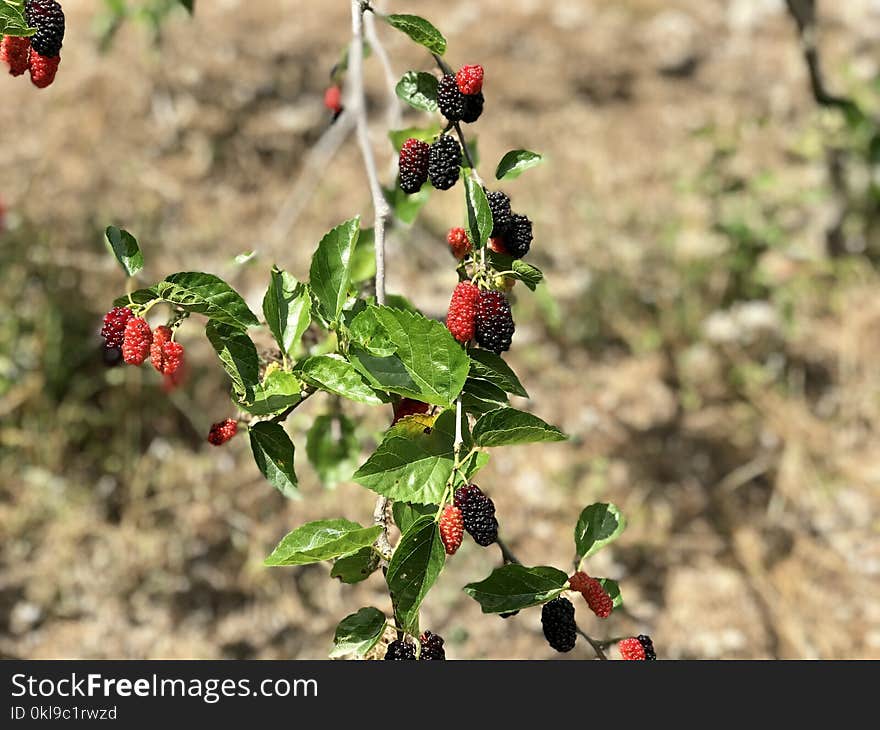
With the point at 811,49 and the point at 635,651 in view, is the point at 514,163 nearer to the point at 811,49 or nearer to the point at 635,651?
the point at 635,651

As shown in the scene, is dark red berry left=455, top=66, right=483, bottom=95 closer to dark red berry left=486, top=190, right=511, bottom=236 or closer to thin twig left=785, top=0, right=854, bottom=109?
dark red berry left=486, top=190, right=511, bottom=236

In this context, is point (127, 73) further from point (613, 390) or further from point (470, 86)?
point (470, 86)

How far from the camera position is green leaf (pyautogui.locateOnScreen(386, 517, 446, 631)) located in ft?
2.58

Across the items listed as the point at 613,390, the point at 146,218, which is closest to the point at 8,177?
the point at 146,218

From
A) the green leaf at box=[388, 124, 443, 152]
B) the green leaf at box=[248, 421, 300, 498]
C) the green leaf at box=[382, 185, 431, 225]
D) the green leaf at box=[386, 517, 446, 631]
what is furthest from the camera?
the green leaf at box=[382, 185, 431, 225]

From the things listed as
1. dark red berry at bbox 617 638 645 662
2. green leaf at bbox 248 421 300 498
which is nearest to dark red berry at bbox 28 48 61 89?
green leaf at bbox 248 421 300 498

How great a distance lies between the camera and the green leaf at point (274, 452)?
2.99 feet

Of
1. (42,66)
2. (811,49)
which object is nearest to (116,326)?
(42,66)

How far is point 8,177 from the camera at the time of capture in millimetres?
2703

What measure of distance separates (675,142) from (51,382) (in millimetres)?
2150

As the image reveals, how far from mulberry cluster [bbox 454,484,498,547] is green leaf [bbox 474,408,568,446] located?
43 mm

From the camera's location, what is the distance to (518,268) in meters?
0.88

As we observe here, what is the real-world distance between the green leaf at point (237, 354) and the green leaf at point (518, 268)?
0.79ft

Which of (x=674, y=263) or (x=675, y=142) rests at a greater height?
(x=675, y=142)
